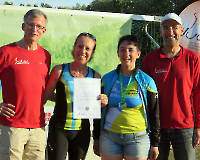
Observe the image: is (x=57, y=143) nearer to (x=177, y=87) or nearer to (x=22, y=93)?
(x=22, y=93)

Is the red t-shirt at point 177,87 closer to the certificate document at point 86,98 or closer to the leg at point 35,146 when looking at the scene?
the certificate document at point 86,98

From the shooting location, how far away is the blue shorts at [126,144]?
7.39ft

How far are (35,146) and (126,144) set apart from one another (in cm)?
107

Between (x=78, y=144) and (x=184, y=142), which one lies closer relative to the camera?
(x=78, y=144)

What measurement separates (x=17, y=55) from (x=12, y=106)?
0.57m

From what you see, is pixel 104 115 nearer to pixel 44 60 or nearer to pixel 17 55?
pixel 44 60

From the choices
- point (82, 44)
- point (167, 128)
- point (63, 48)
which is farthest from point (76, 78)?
point (63, 48)

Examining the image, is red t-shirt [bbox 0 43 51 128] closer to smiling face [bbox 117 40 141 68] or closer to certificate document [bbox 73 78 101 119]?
certificate document [bbox 73 78 101 119]

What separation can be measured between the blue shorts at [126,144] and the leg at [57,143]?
42cm

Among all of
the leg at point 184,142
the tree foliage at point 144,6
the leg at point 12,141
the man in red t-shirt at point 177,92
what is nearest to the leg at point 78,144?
the leg at point 12,141

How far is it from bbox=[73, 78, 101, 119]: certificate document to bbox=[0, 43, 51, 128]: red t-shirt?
1.57 feet

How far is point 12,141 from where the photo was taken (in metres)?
2.37

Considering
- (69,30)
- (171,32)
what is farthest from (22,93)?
(69,30)

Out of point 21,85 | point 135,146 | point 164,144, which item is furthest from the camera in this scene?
point 164,144
